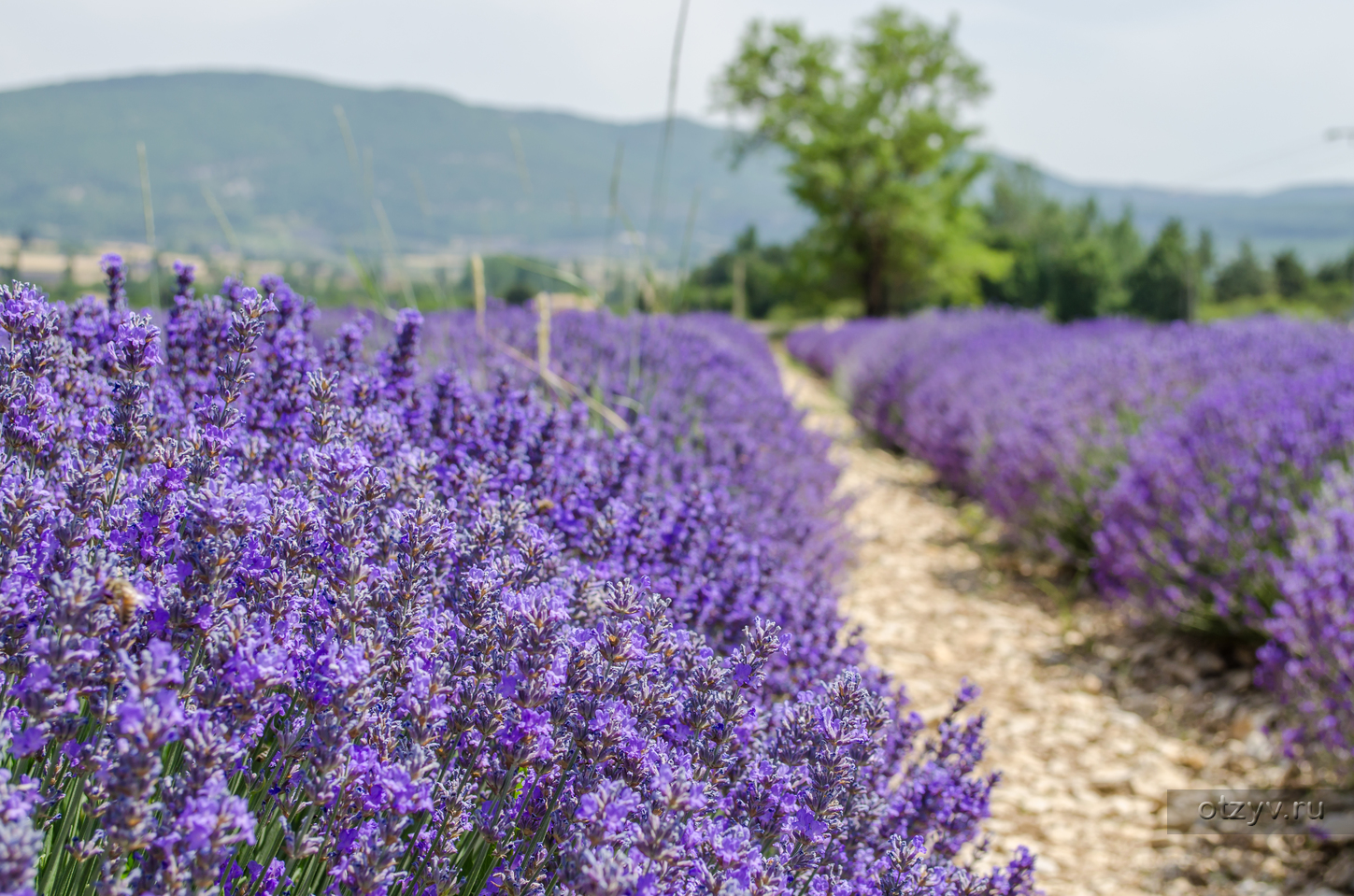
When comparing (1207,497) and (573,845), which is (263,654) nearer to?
(573,845)

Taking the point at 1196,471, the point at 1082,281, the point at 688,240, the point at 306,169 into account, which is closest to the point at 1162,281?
the point at 1082,281

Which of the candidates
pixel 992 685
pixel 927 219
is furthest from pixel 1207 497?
pixel 927 219

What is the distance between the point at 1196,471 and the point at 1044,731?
1.58 metres

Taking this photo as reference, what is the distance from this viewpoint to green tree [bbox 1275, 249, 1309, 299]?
48.4 meters

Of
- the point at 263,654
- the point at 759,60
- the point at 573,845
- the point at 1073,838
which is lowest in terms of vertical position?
the point at 1073,838

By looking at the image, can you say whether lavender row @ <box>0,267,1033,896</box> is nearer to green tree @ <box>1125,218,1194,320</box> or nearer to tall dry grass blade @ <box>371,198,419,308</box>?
tall dry grass blade @ <box>371,198,419,308</box>

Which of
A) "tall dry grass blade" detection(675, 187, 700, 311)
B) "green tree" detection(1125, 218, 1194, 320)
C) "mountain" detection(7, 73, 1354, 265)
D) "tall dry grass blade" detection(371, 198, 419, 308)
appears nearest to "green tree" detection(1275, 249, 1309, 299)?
"mountain" detection(7, 73, 1354, 265)

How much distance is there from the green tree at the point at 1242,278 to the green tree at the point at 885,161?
30269 millimetres

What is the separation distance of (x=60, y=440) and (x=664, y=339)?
413cm

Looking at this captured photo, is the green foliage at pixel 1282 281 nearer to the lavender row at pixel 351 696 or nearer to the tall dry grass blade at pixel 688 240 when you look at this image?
the tall dry grass blade at pixel 688 240

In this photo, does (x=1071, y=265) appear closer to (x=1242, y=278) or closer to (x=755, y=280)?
(x=755, y=280)

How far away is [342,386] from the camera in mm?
1866

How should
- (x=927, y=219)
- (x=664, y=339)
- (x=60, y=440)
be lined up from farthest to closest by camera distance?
(x=927, y=219)
(x=664, y=339)
(x=60, y=440)

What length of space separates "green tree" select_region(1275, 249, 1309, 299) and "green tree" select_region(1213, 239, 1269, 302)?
1.45 m
